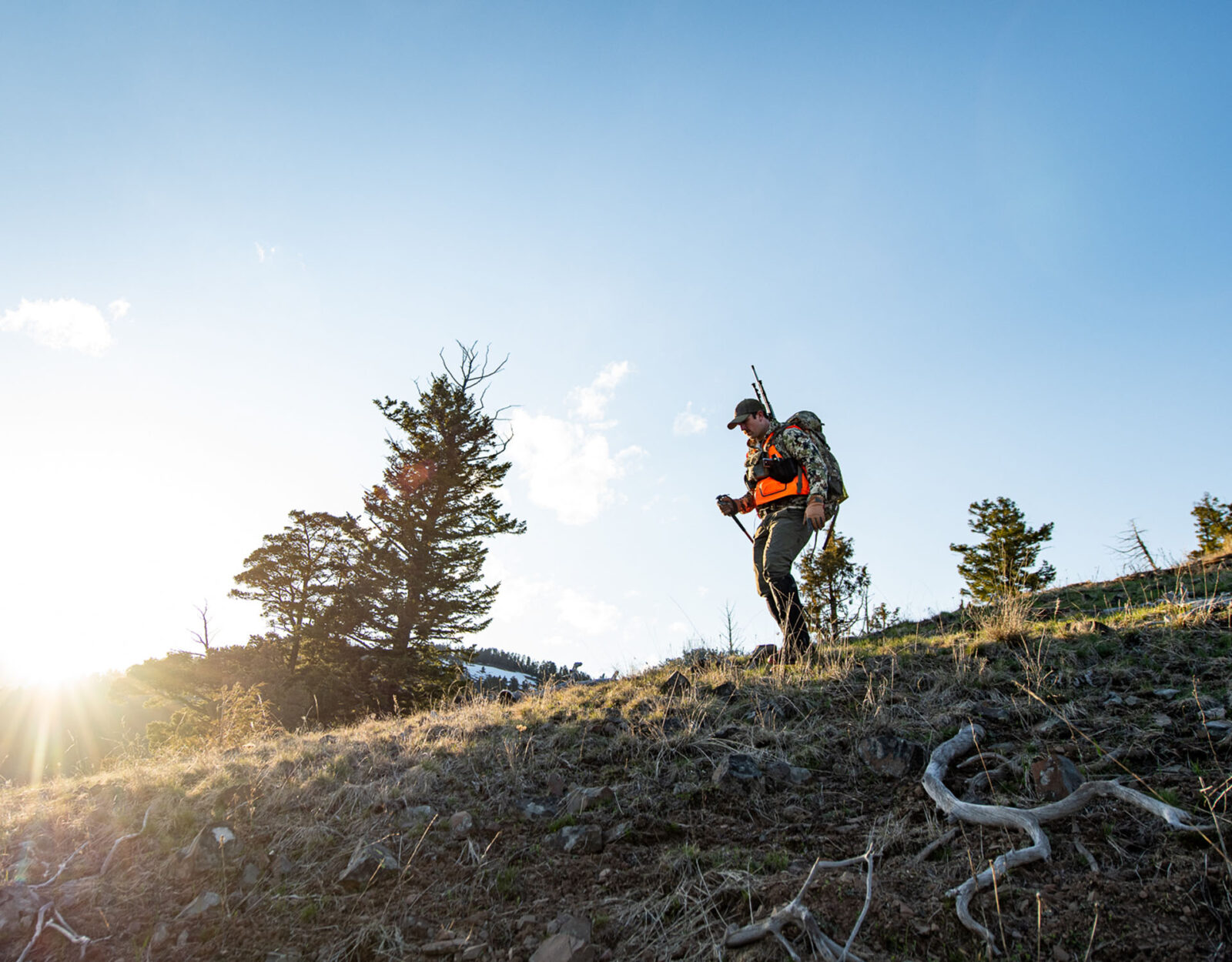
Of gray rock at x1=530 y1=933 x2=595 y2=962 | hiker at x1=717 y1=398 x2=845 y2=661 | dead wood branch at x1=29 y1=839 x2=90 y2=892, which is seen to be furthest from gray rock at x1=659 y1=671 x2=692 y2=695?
dead wood branch at x1=29 y1=839 x2=90 y2=892

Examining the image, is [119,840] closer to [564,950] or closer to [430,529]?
[564,950]

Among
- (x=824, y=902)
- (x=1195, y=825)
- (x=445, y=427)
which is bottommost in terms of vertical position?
(x=824, y=902)

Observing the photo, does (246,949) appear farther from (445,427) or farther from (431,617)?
(445,427)

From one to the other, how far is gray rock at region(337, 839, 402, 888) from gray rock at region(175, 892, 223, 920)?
53cm

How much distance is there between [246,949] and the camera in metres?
2.58

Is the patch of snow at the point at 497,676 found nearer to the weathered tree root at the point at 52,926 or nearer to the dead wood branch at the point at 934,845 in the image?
the weathered tree root at the point at 52,926

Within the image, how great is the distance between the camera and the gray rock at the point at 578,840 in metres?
3.07

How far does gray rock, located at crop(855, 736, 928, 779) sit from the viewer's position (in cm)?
334

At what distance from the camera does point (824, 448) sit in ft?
20.6

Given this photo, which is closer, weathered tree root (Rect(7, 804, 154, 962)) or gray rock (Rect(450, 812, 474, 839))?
weathered tree root (Rect(7, 804, 154, 962))

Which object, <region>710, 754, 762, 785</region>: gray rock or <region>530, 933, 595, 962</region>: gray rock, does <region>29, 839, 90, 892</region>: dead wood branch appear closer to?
<region>530, 933, 595, 962</region>: gray rock

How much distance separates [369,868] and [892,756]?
279 cm

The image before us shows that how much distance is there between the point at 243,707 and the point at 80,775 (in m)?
11.2

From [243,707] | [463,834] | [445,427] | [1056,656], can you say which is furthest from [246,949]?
[445,427]
